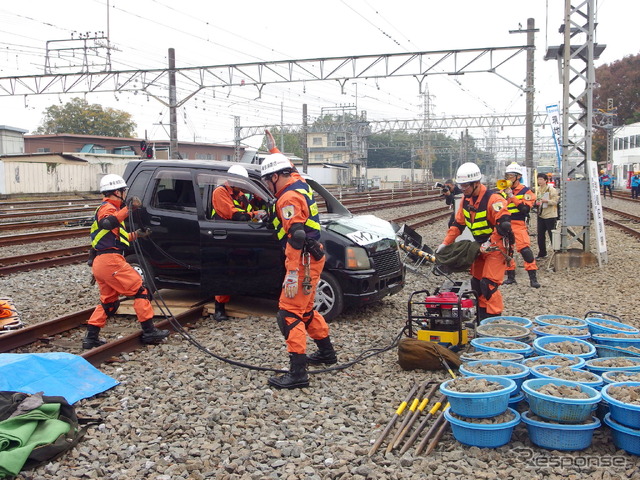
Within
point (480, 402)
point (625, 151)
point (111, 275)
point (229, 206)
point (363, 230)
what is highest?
point (625, 151)

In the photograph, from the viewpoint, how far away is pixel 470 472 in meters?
3.79

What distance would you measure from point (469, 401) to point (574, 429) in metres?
0.68

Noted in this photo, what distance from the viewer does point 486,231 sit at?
6.89m

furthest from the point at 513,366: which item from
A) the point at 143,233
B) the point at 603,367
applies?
the point at 143,233

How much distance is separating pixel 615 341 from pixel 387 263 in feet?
9.85

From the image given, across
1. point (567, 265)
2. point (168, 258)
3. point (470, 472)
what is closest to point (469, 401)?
point (470, 472)

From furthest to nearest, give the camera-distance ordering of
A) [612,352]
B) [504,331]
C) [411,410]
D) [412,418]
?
[504,331]
[612,352]
[411,410]
[412,418]

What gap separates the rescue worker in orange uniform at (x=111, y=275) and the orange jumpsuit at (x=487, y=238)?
3.69 meters

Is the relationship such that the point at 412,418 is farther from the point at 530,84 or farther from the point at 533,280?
the point at 530,84

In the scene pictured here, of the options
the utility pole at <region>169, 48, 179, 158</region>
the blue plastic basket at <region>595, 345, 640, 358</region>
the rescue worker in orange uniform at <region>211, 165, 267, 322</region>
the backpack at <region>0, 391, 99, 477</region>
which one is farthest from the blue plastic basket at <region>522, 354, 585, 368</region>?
the utility pole at <region>169, 48, 179, 158</region>

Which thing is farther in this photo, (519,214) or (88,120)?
(88,120)

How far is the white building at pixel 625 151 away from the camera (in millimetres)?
58500

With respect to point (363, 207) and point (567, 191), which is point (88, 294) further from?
point (363, 207)

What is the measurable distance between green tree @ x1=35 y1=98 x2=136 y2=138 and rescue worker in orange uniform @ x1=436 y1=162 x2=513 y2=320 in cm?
6998
